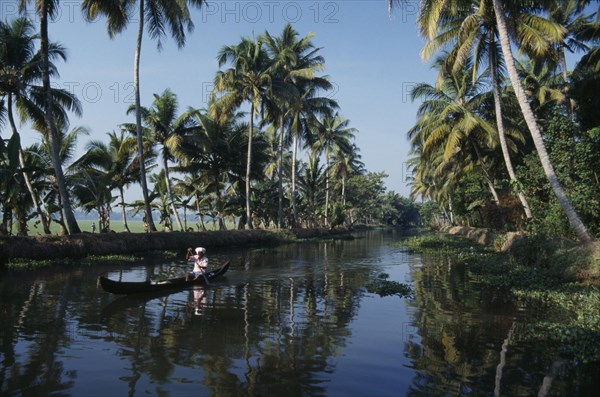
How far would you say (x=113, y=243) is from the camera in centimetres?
2406

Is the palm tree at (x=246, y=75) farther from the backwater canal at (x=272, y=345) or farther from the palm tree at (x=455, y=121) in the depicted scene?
the backwater canal at (x=272, y=345)

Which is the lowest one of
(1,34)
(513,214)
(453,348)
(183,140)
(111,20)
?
(453,348)

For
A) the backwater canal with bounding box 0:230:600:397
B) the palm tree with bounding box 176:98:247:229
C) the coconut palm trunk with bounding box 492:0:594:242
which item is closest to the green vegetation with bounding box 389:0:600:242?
the coconut palm trunk with bounding box 492:0:594:242

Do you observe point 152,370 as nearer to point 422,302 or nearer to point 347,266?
point 422,302

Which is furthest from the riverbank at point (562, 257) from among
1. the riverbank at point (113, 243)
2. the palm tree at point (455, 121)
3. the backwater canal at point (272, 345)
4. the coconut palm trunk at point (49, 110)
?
the coconut palm trunk at point (49, 110)

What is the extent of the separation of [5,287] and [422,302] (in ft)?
44.8

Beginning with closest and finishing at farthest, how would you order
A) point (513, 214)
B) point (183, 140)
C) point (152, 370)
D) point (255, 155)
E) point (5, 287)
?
point (152, 370) → point (5, 287) → point (513, 214) → point (183, 140) → point (255, 155)

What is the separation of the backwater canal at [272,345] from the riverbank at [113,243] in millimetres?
4985

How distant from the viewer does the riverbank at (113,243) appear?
64.0 feet

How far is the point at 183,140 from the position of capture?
115ft

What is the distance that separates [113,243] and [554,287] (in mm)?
21653

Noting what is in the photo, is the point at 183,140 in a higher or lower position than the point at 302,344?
higher

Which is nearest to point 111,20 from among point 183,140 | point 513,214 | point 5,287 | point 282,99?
point 183,140

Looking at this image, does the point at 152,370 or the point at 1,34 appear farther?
the point at 1,34
